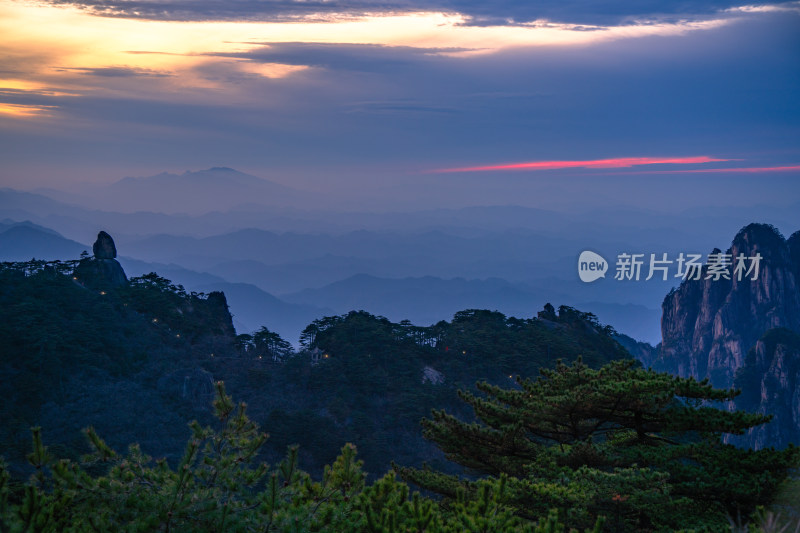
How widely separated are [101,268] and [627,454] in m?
54.7

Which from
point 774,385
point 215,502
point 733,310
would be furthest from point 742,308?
point 215,502

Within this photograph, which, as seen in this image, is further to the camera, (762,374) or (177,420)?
(762,374)

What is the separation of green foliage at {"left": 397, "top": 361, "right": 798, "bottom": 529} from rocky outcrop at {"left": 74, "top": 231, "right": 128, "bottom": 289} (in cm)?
4913

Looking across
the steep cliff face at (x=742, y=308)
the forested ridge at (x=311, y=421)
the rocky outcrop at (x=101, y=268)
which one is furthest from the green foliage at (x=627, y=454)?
the steep cliff face at (x=742, y=308)

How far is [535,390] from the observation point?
17.8 metres

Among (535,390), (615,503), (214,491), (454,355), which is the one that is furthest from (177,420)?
(214,491)

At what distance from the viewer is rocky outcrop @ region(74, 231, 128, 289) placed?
192 feet

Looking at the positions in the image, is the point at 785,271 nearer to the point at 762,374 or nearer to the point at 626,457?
the point at 762,374

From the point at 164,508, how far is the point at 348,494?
257 centimetres

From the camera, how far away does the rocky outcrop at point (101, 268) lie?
58.4m

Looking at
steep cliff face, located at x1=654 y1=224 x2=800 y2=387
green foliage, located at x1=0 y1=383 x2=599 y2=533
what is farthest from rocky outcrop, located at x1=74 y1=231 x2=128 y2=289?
steep cliff face, located at x1=654 y1=224 x2=800 y2=387

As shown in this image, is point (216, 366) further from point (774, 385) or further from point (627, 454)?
point (774, 385)

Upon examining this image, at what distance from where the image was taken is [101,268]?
197 ft

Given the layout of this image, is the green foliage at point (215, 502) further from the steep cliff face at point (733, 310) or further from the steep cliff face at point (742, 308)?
the steep cliff face at point (742, 308)
